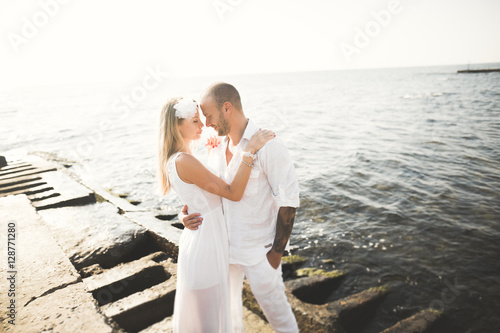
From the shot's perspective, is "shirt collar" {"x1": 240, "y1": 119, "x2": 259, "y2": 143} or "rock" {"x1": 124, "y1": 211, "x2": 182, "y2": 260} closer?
"shirt collar" {"x1": 240, "y1": 119, "x2": 259, "y2": 143}

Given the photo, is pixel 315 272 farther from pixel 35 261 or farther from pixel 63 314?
pixel 35 261

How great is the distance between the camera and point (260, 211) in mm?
2705

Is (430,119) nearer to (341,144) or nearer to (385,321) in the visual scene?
(341,144)

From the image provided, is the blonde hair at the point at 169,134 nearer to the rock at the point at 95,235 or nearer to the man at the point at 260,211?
the man at the point at 260,211

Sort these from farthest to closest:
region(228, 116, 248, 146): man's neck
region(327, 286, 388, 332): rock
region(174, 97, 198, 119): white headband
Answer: region(327, 286, 388, 332): rock → region(228, 116, 248, 146): man's neck → region(174, 97, 198, 119): white headband

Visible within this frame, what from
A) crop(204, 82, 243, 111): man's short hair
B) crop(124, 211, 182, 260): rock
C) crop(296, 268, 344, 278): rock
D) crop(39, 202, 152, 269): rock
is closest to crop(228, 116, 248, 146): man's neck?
crop(204, 82, 243, 111): man's short hair

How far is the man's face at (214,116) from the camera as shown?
2723mm

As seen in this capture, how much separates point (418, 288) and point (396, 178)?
6.20 m

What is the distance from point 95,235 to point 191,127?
3253mm

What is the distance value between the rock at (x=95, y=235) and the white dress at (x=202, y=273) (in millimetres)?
2290

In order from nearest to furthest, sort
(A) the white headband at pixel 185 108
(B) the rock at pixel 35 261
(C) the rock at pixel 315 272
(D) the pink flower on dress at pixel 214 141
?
(A) the white headband at pixel 185 108
(B) the rock at pixel 35 261
(D) the pink flower on dress at pixel 214 141
(C) the rock at pixel 315 272

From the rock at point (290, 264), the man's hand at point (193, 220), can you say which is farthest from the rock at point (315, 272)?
the man's hand at point (193, 220)

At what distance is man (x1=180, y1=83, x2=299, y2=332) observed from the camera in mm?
2578

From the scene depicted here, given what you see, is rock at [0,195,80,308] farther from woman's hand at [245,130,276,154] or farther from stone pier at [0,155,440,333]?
woman's hand at [245,130,276,154]
